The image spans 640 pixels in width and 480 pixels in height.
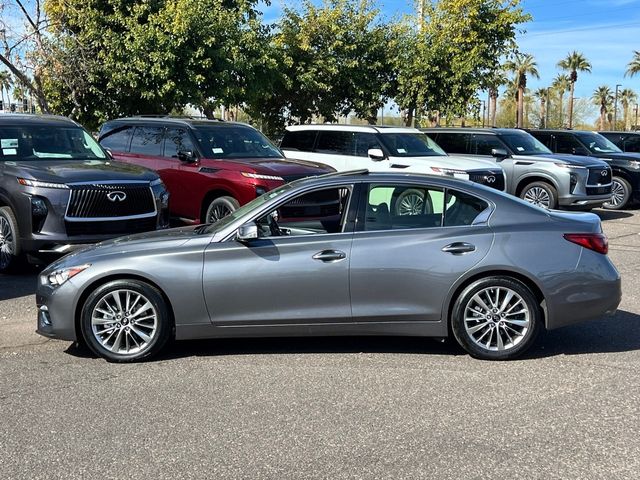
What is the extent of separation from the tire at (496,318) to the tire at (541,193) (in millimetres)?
9349

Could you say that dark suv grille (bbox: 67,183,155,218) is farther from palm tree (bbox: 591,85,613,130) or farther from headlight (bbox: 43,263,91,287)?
palm tree (bbox: 591,85,613,130)

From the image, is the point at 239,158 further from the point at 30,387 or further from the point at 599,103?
the point at 599,103

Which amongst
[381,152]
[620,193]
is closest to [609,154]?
[620,193]

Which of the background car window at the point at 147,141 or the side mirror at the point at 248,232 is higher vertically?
the background car window at the point at 147,141

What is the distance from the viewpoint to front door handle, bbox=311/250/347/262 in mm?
5395

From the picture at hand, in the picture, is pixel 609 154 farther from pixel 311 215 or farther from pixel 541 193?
pixel 311 215

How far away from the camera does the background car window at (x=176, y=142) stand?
438 inches

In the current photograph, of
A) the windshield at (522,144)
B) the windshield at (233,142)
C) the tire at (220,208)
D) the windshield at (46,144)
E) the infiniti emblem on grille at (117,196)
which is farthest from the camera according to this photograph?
the windshield at (522,144)

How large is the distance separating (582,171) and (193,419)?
11903mm

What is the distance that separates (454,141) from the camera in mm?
15781

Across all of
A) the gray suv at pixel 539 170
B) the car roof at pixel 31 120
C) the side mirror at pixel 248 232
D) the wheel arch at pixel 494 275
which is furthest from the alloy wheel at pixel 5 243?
the gray suv at pixel 539 170

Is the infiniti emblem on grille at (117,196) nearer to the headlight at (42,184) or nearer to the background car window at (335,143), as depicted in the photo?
the headlight at (42,184)

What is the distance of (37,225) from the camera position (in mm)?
8148

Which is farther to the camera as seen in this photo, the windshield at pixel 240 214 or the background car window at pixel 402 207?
the windshield at pixel 240 214
